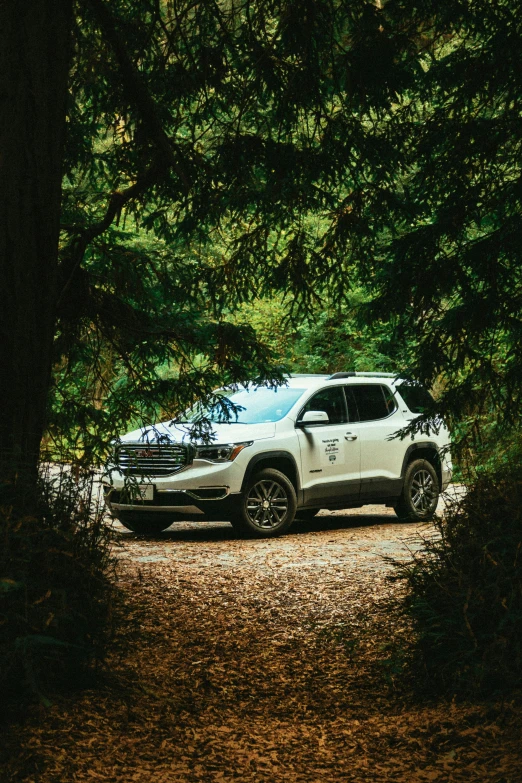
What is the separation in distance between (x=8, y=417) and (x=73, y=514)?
1343 mm

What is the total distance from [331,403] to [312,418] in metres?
0.72

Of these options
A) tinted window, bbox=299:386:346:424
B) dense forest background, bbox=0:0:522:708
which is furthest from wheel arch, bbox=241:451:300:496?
dense forest background, bbox=0:0:522:708

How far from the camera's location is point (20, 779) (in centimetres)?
382

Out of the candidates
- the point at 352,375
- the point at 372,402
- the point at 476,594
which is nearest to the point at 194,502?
the point at 352,375

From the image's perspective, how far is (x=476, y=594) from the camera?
4.79m

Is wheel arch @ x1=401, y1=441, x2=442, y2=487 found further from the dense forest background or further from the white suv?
the dense forest background

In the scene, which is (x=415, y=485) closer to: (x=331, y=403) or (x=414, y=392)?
(x=331, y=403)

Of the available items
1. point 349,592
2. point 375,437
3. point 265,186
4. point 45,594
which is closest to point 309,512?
point 375,437

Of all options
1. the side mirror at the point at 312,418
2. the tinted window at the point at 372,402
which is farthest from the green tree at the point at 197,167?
the tinted window at the point at 372,402

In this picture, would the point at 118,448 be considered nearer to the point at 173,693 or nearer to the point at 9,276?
the point at 9,276

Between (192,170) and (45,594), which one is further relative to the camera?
(192,170)

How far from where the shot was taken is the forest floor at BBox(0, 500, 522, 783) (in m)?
4.14

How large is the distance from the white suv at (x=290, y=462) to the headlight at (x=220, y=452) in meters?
0.01

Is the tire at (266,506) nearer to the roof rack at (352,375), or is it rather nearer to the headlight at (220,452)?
the headlight at (220,452)
